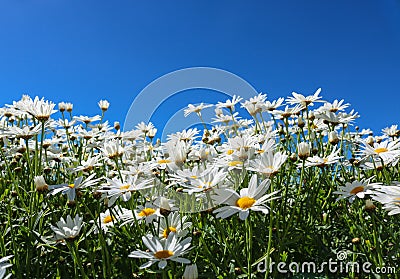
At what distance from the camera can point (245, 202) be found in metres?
1.87

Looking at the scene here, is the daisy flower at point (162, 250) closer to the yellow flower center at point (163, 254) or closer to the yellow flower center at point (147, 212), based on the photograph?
the yellow flower center at point (163, 254)

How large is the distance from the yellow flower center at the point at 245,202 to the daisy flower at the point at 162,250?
251 mm

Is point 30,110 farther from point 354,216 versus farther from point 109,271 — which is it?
point 354,216

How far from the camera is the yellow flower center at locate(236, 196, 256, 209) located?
186 cm

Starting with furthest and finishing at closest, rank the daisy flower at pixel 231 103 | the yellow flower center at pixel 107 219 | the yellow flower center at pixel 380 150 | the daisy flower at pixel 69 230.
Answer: the daisy flower at pixel 231 103
the yellow flower center at pixel 380 150
the yellow flower center at pixel 107 219
the daisy flower at pixel 69 230

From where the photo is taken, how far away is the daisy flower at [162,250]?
69.7 inches

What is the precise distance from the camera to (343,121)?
124 inches

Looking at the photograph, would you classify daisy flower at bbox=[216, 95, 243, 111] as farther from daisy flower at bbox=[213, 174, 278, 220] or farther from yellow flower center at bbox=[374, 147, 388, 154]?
daisy flower at bbox=[213, 174, 278, 220]

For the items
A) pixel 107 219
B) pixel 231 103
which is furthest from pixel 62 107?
pixel 107 219

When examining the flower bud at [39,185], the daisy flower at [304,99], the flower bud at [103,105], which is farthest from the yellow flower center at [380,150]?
the flower bud at [103,105]

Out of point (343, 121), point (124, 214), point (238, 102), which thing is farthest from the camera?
point (238, 102)

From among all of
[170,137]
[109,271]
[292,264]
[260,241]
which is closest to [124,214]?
[109,271]

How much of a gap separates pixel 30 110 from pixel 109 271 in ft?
3.43

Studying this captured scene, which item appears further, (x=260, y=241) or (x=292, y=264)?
(x=292, y=264)
